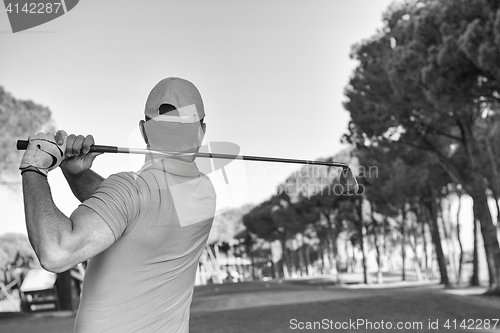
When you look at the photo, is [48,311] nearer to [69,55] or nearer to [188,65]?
[69,55]

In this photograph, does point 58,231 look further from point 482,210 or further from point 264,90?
point 482,210

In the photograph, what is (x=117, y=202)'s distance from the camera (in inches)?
29.0

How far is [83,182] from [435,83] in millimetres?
9009

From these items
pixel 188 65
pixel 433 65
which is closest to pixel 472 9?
pixel 433 65

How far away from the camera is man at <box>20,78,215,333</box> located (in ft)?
2.30

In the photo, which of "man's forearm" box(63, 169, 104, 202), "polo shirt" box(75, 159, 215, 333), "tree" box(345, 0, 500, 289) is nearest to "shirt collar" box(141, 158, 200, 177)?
"polo shirt" box(75, 159, 215, 333)

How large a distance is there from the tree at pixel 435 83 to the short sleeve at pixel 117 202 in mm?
7838

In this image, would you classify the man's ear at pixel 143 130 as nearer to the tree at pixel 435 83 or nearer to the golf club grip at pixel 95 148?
the golf club grip at pixel 95 148

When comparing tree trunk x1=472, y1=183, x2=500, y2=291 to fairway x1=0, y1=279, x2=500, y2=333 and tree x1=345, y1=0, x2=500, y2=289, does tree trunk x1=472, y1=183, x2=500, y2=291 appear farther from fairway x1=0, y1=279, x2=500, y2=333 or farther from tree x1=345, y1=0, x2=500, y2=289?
fairway x1=0, y1=279, x2=500, y2=333

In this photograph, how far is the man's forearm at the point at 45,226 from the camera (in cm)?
67

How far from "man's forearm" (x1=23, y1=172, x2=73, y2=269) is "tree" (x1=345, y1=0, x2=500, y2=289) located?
794 centimetres

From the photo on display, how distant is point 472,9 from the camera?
28.8 ft

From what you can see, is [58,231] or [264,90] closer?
[58,231]

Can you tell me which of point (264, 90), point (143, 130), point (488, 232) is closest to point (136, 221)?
point (143, 130)
